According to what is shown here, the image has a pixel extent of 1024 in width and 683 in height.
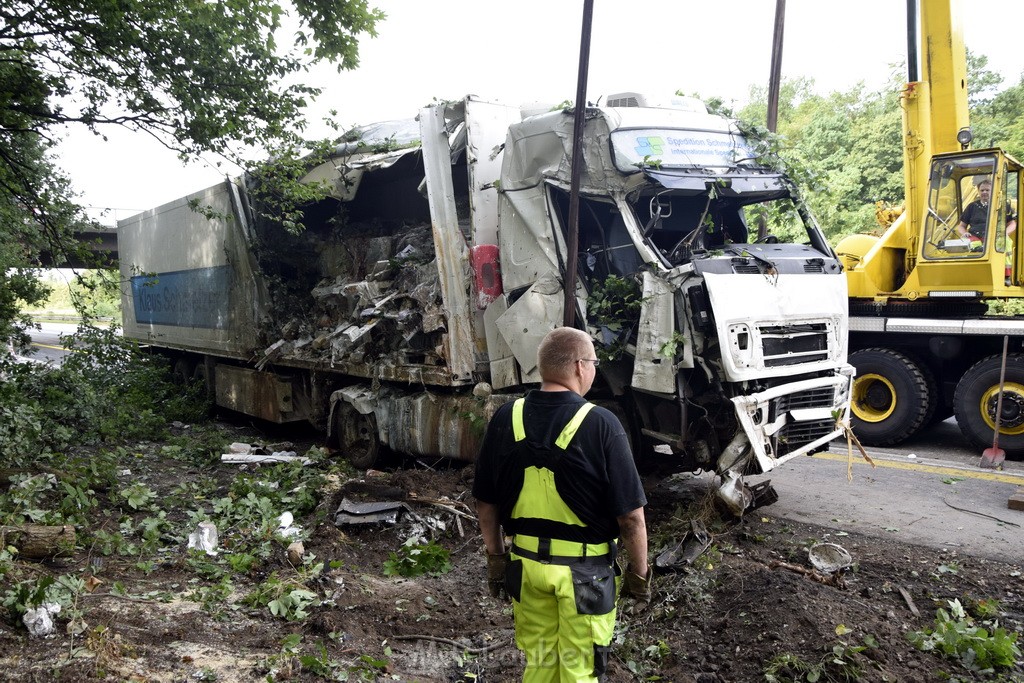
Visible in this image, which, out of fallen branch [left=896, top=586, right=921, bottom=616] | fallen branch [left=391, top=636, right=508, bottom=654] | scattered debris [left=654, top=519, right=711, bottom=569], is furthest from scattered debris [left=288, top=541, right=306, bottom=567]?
fallen branch [left=896, top=586, right=921, bottom=616]

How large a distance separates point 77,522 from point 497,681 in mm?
3418

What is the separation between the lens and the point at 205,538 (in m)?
5.36

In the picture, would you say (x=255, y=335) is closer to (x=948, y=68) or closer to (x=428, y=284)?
(x=428, y=284)

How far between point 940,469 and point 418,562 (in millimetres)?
4793

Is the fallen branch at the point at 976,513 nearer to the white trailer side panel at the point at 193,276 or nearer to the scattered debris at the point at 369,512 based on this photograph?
the scattered debris at the point at 369,512

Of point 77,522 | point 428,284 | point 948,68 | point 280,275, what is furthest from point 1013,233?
point 77,522

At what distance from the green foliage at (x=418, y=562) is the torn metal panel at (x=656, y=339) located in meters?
1.70

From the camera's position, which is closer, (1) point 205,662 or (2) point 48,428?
(1) point 205,662

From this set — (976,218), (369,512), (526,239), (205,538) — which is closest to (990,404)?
(976,218)

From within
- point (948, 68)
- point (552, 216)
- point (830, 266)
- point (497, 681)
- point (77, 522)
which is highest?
point (948, 68)

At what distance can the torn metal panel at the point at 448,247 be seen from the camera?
6.64 meters

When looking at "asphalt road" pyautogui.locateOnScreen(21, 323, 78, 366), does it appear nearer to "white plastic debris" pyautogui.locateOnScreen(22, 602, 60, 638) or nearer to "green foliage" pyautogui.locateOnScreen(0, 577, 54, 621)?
"green foliage" pyautogui.locateOnScreen(0, 577, 54, 621)

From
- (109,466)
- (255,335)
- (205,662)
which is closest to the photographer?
(205,662)

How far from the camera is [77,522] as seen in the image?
545 cm
